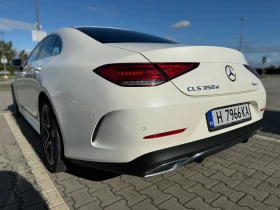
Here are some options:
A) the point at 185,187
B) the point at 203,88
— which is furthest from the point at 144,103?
the point at 185,187

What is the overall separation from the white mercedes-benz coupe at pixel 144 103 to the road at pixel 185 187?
337 mm

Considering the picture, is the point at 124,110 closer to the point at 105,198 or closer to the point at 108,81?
the point at 108,81

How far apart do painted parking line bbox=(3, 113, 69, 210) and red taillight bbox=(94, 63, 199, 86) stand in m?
1.14

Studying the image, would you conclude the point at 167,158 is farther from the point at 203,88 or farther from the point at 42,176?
the point at 42,176

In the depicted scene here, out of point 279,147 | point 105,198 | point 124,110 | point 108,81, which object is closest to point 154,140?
point 124,110

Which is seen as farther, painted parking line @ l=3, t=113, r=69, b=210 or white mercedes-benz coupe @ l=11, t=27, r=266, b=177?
painted parking line @ l=3, t=113, r=69, b=210

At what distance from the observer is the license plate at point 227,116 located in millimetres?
1942

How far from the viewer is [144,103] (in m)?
1.63

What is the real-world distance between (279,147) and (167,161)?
2.36 meters

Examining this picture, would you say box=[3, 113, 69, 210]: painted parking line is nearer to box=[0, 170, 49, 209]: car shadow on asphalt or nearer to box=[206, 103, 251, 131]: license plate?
box=[0, 170, 49, 209]: car shadow on asphalt

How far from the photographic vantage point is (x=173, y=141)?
5.71 ft

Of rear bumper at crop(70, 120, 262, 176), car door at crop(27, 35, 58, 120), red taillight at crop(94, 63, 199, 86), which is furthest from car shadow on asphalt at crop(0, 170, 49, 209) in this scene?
red taillight at crop(94, 63, 199, 86)

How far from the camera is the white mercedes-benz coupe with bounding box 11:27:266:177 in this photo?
5.45 feet

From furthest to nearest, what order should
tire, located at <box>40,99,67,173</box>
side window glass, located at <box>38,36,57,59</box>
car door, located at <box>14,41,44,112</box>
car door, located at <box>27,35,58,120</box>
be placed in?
1. car door, located at <box>14,41,44,112</box>
2. side window glass, located at <box>38,36,57,59</box>
3. car door, located at <box>27,35,58,120</box>
4. tire, located at <box>40,99,67,173</box>
